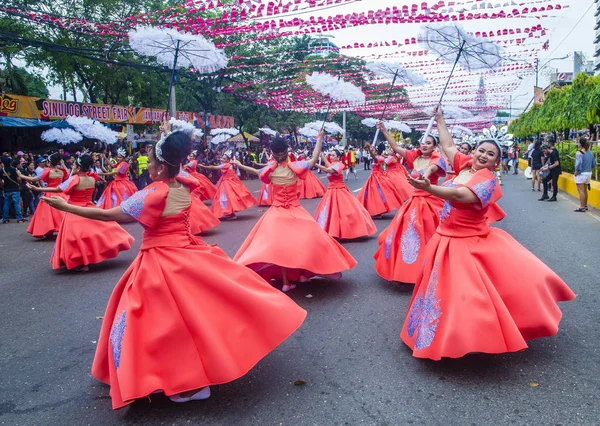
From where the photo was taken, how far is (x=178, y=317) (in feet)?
Result: 10.8

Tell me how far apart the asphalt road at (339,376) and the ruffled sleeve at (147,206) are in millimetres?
1219

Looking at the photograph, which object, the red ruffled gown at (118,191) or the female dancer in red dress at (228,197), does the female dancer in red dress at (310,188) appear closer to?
the female dancer in red dress at (228,197)

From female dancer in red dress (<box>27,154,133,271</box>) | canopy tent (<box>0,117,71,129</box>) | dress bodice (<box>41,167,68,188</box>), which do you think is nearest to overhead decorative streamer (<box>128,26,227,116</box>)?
A: female dancer in red dress (<box>27,154,133,271</box>)

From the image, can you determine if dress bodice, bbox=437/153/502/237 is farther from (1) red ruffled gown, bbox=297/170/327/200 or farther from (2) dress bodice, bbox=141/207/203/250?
(1) red ruffled gown, bbox=297/170/327/200

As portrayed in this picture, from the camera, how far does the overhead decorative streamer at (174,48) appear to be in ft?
26.2

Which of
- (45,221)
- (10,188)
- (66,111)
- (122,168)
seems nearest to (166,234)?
(45,221)

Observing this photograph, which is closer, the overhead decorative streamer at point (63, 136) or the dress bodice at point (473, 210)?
the dress bodice at point (473, 210)

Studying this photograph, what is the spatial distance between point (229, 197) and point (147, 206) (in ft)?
30.8

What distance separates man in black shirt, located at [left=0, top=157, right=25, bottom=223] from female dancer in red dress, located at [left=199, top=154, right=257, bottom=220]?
4.89 meters

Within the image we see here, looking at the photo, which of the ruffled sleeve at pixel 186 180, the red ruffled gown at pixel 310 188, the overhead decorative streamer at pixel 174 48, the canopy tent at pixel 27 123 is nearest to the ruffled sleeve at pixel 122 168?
the overhead decorative streamer at pixel 174 48

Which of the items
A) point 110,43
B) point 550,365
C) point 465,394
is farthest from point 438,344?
point 110,43

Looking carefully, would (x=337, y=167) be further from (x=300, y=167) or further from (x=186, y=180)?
(x=186, y=180)

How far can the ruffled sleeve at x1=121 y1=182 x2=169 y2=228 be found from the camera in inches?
136

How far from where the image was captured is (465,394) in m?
3.44
